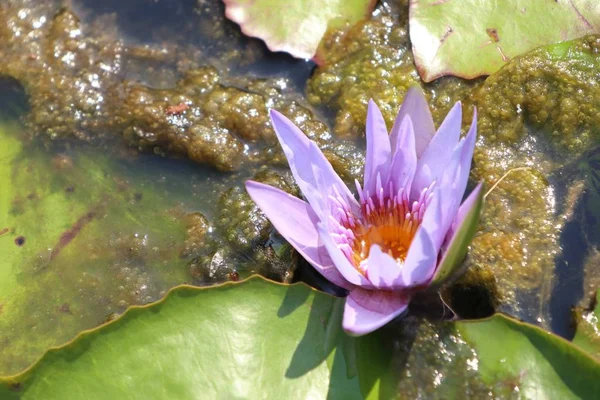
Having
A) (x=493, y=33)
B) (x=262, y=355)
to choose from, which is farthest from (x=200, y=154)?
(x=493, y=33)

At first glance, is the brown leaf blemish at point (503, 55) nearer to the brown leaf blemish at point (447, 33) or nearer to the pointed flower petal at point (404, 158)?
the brown leaf blemish at point (447, 33)

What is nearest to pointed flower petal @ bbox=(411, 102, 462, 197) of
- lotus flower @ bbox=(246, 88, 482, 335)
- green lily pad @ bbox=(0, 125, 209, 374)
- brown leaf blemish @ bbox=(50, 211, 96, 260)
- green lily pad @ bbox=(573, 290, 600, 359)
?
lotus flower @ bbox=(246, 88, 482, 335)

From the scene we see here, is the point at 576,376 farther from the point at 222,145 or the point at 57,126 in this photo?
the point at 57,126

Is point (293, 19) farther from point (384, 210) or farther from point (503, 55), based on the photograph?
point (384, 210)

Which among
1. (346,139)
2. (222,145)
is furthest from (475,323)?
(222,145)

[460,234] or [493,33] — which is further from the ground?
[493,33]

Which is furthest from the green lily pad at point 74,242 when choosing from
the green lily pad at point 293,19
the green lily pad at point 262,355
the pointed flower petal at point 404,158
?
the pointed flower petal at point 404,158

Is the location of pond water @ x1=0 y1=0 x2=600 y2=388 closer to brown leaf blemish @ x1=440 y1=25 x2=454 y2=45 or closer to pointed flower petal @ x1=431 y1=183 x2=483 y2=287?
brown leaf blemish @ x1=440 y1=25 x2=454 y2=45
